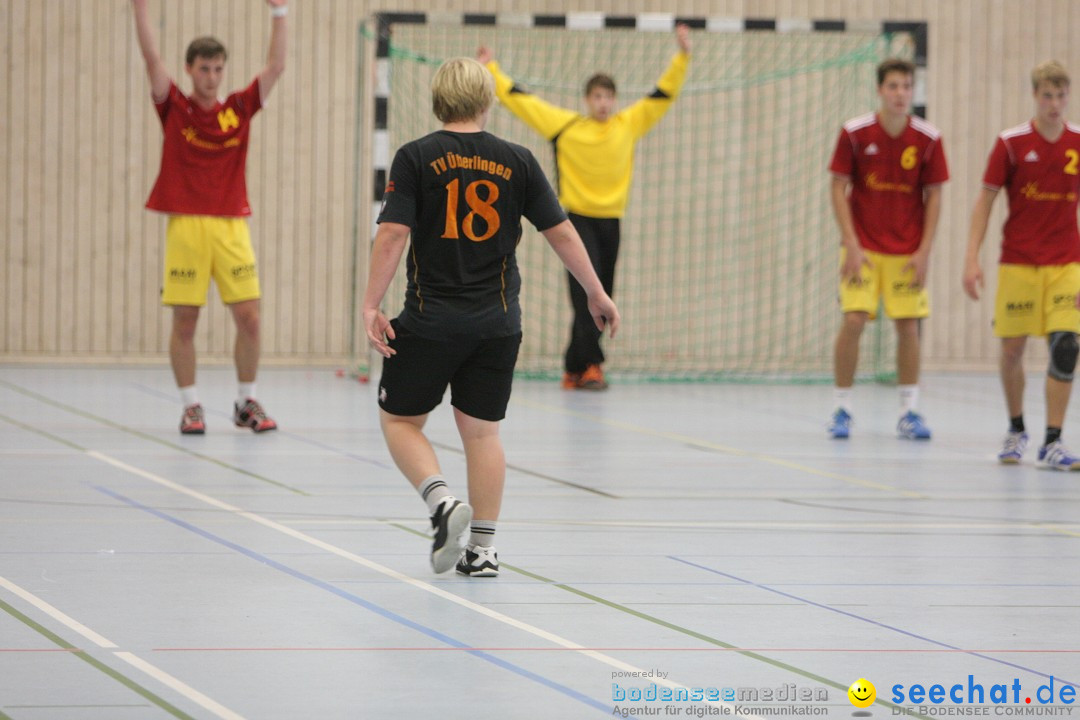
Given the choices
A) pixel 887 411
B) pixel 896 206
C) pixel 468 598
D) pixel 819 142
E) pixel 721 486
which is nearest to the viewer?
pixel 468 598

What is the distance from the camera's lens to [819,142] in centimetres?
1309

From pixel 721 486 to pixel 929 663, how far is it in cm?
294

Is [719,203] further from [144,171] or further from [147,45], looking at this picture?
[147,45]

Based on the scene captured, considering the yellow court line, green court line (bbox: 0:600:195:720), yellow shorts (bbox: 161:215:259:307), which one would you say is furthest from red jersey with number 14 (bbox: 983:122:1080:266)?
green court line (bbox: 0:600:195:720)

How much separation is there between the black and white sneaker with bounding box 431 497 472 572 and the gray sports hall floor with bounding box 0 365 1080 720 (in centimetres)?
9

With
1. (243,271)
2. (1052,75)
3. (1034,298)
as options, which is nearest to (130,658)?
(243,271)

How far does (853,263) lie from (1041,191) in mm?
1099

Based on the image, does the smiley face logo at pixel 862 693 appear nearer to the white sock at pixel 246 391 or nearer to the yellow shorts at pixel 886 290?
the yellow shorts at pixel 886 290


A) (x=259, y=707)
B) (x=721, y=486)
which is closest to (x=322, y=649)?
(x=259, y=707)

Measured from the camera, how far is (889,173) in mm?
8180

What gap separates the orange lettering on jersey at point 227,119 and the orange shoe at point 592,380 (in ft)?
12.3

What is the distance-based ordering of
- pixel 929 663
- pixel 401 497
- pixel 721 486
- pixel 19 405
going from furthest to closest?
1. pixel 19 405
2. pixel 721 486
3. pixel 401 497
4. pixel 929 663

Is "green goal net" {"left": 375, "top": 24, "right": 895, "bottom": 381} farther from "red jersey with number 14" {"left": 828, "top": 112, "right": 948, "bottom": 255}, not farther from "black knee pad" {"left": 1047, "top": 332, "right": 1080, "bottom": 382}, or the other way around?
"black knee pad" {"left": 1047, "top": 332, "right": 1080, "bottom": 382}

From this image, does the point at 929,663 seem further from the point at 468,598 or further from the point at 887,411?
the point at 887,411
